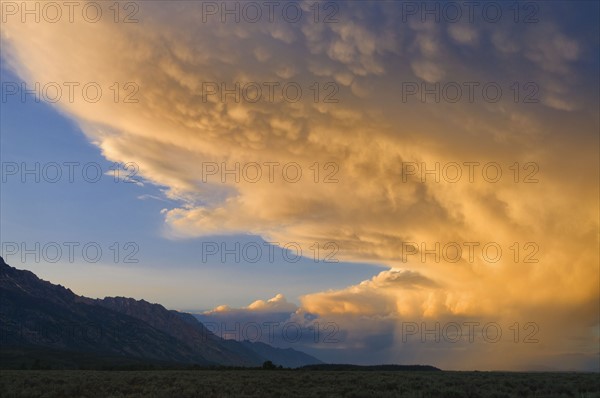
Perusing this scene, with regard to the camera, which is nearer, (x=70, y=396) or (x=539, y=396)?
(x=539, y=396)

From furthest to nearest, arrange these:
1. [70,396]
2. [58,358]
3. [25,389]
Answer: [58,358] < [25,389] < [70,396]

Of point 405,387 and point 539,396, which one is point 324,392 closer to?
point 405,387

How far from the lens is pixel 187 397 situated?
30.8 meters

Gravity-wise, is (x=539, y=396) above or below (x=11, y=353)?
above

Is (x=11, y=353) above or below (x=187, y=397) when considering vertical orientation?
below

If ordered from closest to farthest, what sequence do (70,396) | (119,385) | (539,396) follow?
(539,396), (70,396), (119,385)

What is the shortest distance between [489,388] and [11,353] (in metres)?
202

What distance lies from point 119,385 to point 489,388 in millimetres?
28369

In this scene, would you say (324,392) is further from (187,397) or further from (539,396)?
(539,396)

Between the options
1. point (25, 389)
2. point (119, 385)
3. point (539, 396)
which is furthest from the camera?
point (119, 385)

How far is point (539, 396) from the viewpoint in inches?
1209

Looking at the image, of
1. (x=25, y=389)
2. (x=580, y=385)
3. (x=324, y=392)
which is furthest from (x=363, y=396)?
(x=25, y=389)

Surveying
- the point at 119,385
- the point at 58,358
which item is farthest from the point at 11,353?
the point at 119,385

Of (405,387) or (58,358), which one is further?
(58,358)
